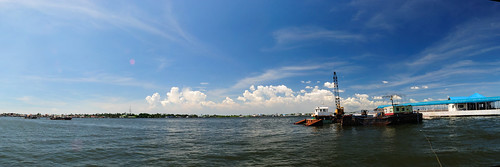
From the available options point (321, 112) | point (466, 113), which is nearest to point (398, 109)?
point (321, 112)

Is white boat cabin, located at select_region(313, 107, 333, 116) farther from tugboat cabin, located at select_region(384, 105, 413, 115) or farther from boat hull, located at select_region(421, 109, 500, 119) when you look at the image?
boat hull, located at select_region(421, 109, 500, 119)

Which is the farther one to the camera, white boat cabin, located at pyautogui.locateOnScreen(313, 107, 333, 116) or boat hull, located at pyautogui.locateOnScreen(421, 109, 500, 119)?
boat hull, located at pyautogui.locateOnScreen(421, 109, 500, 119)

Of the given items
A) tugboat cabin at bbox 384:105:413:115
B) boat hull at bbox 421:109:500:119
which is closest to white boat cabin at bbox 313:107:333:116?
tugboat cabin at bbox 384:105:413:115

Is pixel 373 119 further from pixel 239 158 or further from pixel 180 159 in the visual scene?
pixel 180 159

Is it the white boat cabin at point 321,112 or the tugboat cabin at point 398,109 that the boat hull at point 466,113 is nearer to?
the tugboat cabin at point 398,109

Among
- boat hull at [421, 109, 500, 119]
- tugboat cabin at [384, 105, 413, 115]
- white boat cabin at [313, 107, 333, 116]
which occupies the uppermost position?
tugboat cabin at [384, 105, 413, 115]

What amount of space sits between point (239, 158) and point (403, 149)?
1445 centimetres

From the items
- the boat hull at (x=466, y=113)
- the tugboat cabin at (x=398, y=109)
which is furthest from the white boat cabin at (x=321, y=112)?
the boat hull at (x=466, y=113)

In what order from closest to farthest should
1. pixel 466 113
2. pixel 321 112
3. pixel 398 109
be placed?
pixel 398 109, pixel 321 112, pixel 466 113

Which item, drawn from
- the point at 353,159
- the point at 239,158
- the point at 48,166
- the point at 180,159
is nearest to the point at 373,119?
the point at 353,159

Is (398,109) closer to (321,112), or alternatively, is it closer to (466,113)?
(321,112)

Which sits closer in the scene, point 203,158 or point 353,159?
point 353,159

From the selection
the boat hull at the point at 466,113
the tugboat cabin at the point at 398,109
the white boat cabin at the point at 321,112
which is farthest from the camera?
the boat hull at the point at 466,113

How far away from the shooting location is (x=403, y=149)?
1906cm
